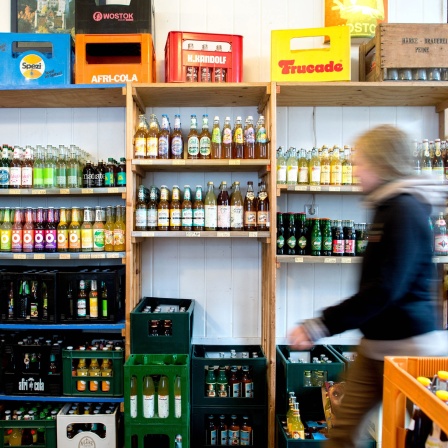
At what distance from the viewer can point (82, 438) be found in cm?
285

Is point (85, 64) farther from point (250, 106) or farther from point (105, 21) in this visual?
point (250, 106)

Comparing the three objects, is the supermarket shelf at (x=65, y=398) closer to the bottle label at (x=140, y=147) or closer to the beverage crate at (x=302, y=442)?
the beverage crate at (x=302, y=442)

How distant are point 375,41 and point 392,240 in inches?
75.9

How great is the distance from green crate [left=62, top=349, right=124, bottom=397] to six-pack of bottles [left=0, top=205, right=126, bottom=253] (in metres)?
0.68

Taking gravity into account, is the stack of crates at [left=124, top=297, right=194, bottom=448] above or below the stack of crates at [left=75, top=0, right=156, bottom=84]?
below

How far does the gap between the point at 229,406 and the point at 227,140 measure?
1.77 meters

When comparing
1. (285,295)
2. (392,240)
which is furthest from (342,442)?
(285,295)

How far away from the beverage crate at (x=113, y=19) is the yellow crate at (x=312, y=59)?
0.89 meters

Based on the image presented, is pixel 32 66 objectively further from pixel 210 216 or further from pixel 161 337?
pixel 161 337

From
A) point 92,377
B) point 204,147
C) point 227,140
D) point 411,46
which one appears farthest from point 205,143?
point 92,377

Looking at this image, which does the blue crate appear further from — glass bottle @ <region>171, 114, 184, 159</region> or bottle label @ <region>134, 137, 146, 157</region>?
glass bottle @ <region>171, 114, 184, 159</region>

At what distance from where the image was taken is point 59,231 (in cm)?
294

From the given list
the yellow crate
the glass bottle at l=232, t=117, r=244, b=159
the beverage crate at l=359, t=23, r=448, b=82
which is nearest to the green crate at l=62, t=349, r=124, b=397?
the glass bottle at l=232, t=117, r=244, b=159

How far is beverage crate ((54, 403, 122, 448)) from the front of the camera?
112 inches
